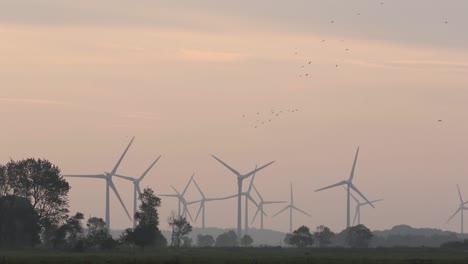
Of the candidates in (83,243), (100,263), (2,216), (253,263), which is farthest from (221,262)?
(2,216)

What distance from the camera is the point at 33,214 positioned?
19725cm

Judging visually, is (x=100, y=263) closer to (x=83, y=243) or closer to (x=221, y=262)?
(x=221, y=262)

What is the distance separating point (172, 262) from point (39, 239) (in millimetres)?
80422

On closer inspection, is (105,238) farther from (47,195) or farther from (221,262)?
(221,262)

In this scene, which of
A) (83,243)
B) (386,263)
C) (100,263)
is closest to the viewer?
(100,263)

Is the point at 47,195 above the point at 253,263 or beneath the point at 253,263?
above

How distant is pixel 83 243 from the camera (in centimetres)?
18850

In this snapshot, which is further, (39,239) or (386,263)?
(39,239)

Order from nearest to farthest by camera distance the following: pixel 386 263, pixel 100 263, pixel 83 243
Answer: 1. pixel 100 263
2. pixel 386 263
3. pixel 83 243

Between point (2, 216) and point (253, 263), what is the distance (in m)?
83.3

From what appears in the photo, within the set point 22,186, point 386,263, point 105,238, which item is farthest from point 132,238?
point 386,263

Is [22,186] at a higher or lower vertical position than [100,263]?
higher

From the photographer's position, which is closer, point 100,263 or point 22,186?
point 100,263

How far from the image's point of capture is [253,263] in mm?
122875
